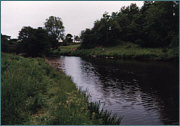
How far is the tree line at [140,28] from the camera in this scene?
55713 millimetres

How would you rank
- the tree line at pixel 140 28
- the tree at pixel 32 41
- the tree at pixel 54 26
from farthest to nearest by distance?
the tree at pixel 54 26 → the tree line at pixel 140 28 → the tree at pixel 32 41

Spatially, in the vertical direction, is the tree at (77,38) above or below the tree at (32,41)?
above

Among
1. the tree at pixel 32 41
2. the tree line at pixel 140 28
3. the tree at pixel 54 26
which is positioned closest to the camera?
the tree at pixel 32 41

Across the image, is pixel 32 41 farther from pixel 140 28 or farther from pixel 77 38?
pixel 77 38

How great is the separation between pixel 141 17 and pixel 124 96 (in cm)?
6996

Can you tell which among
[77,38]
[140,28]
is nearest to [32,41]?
[140,28]

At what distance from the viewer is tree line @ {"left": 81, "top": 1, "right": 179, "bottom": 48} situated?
5571 cm

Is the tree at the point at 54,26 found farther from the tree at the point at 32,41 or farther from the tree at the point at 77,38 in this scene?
the tree at the point at 32,41

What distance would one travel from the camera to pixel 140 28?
7250cm

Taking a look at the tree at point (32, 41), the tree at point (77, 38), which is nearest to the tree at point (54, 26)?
the tree at point (77, 38)

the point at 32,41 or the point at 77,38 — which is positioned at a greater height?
the point at 77,38

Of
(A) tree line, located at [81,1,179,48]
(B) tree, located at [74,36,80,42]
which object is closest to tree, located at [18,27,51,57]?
(A) tree line, located at [81,1,179,48]

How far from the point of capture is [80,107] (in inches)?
310

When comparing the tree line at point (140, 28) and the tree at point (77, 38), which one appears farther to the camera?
the tree at point (77, 38)
